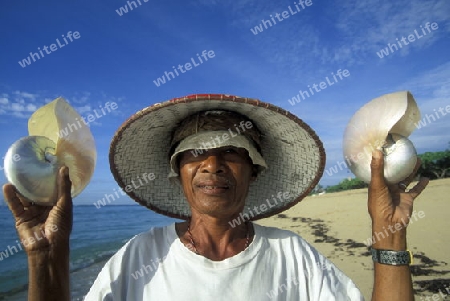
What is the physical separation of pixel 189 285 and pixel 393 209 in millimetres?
1016

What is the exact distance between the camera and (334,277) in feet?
5.03

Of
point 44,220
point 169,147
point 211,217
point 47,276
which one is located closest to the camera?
point 47,276

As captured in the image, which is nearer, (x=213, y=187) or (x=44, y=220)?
(x=44, y=220)

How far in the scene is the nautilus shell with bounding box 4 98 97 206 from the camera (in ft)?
4.25

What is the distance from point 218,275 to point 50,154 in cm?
90

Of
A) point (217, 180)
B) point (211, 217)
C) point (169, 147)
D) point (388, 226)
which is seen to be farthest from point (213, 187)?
point (388, 226)

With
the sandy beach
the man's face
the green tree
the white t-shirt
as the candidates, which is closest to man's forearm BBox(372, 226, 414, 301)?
the white t-shirt

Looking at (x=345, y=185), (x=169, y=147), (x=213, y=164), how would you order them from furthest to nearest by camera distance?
1. (x=345, y=185)
2. (x=169, y=147)
3. (x=213, y=164)

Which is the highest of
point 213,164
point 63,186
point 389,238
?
point 63,186

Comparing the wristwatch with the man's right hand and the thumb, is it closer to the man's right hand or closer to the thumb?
the thumb

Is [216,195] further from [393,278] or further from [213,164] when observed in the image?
[393,278]

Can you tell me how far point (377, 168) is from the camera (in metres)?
1.51

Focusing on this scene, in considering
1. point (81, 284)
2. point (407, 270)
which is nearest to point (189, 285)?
point (407, 270)

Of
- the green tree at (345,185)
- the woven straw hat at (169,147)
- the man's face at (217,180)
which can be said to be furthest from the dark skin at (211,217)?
the green tree at (345,185)
